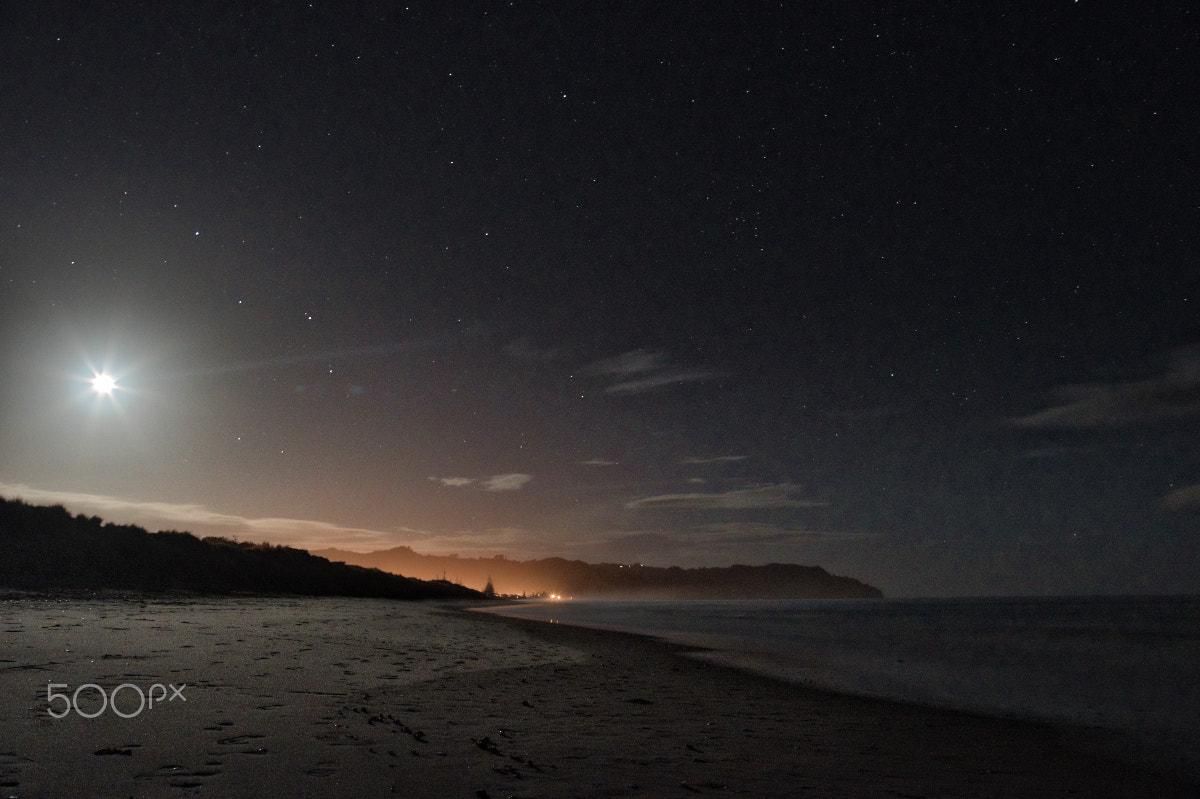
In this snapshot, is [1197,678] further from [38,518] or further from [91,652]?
[38,518]

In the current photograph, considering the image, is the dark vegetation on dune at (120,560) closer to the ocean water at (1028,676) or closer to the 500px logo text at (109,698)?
the 500px logo text at (109,698)

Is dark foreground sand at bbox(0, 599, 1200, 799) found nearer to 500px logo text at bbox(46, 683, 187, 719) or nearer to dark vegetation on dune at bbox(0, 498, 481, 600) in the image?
500px logo text at bbox(46, 683, 187, 719)

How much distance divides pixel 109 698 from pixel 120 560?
32395mm

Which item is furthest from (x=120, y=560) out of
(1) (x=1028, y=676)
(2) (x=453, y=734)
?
(1) (x=1028, y=676)

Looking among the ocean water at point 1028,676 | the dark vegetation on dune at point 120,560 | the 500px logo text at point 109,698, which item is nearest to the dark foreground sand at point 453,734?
the 500px logo text at point 109,698

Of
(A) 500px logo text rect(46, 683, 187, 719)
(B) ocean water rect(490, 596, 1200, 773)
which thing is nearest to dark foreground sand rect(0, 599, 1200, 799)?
(A) 500px logo text rect(46, 683, 187, 719)

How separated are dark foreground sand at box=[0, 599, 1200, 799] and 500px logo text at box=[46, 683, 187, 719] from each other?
2.8 inches

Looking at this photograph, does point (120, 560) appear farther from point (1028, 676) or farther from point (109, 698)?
point (1028, 676)

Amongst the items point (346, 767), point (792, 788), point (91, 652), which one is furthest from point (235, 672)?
point (792, 788)

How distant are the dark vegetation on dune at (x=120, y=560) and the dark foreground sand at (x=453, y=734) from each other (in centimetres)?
1816

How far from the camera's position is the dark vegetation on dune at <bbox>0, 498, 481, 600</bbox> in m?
25.4

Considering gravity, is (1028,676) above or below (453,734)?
below

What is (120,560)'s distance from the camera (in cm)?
3148

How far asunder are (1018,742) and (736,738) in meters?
4.40
